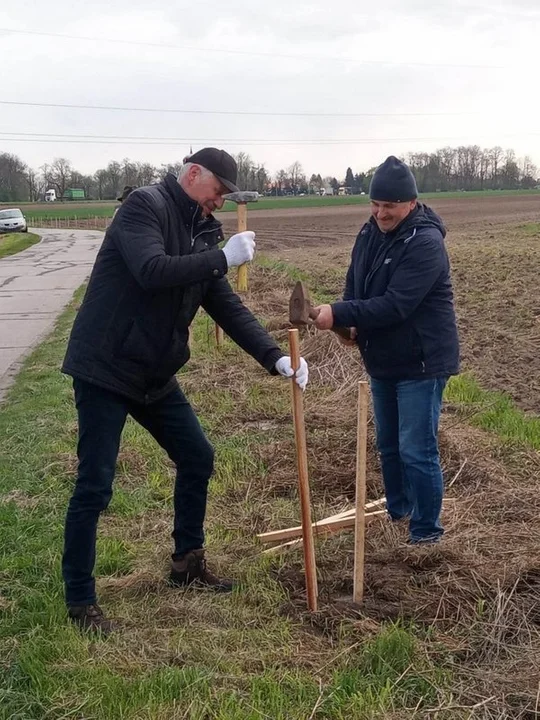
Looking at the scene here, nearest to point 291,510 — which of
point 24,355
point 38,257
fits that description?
point 24,355

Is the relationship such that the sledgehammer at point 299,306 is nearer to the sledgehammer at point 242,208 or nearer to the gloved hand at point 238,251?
the gloved hand at point 238,251

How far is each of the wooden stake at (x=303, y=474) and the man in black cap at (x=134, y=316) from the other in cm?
9

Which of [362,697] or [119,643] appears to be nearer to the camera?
[362,697]

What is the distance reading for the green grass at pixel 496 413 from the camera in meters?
5.82

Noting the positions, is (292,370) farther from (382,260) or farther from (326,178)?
(326,178)

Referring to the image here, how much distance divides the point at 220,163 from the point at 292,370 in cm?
95

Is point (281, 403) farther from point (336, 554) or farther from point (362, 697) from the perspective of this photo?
point (362, 697)

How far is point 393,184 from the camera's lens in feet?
12.1

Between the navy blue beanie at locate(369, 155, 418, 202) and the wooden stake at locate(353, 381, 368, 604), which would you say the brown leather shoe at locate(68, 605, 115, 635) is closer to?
the wooden stake at locate(353, 381, 368, 604)

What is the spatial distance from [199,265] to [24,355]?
7613 mm

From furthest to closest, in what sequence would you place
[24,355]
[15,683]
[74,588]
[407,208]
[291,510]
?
[24,355] < [291,510] < [407,208] < [74,588] < [15,683]

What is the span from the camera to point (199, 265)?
3.15 meters

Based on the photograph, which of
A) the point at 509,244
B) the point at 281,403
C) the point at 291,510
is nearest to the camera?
the point at 291,510

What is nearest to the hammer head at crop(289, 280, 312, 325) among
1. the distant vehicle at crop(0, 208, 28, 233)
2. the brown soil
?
the brown soil
